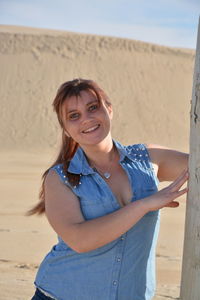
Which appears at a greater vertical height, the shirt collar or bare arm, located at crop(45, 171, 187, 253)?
the shirt collar

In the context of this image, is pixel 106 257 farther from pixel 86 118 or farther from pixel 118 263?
Result: pixel 86 118

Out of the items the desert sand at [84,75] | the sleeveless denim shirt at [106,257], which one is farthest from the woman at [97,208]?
the desert sand at [84,75]

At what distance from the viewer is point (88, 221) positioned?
233cm

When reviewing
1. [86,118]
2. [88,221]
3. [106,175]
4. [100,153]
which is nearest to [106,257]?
[88,221]

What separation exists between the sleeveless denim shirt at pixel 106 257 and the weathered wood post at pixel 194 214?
0.21m

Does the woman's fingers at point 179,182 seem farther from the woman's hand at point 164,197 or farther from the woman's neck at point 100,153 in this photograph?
the woman's neck at point 100,153

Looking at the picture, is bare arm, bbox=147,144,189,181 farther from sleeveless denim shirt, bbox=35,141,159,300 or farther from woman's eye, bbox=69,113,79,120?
woman's eye, bbox=69,113,79,120

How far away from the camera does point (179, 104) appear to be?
122 feet

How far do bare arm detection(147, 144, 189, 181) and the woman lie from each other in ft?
0.13

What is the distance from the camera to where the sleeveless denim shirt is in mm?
2422

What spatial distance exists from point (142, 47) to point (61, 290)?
39.9 metres

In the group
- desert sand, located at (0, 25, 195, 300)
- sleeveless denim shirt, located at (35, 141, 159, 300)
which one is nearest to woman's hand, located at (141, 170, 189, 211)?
sleeveless denim shirt, located at (35, 141, 159, 300)

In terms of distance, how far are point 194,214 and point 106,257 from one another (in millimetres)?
405

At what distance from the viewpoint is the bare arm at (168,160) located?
2.68m
